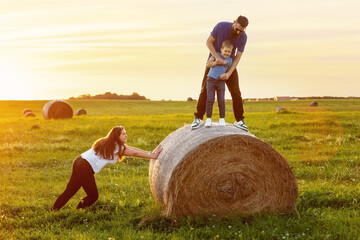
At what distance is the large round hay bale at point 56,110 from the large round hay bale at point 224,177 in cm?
2342

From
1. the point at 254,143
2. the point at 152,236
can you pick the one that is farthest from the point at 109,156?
the point at 254,143

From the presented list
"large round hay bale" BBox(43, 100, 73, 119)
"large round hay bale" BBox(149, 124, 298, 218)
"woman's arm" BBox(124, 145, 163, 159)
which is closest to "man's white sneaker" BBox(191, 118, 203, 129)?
"large round hay bale" BBox(149, 124, 298, 218)

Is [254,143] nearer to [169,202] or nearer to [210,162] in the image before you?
[210,162]

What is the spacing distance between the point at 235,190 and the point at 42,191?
4.71 metres

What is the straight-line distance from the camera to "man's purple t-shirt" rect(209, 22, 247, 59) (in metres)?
8.18

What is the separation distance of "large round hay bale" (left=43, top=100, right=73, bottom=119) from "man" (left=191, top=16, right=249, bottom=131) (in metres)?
22.9

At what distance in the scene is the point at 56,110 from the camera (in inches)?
1176

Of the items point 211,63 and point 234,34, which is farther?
point 211,63

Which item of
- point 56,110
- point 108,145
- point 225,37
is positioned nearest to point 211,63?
point 225,37

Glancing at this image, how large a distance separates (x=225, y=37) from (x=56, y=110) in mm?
23683

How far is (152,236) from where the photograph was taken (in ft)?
21.7

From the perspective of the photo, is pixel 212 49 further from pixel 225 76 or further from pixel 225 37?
pixel 225 76

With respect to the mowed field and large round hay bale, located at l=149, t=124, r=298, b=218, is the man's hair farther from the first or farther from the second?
the mowed field

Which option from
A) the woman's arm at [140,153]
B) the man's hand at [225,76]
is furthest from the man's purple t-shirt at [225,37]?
the woman's arm at [140,153]
